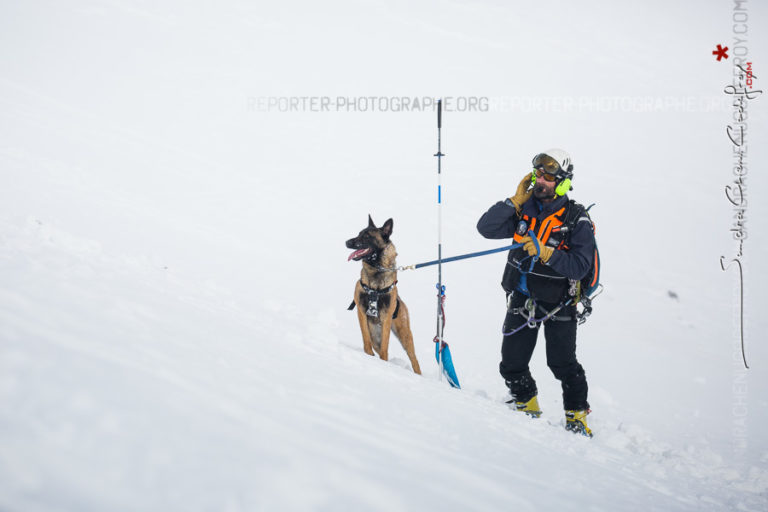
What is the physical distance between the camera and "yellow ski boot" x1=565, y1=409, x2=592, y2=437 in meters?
4.25

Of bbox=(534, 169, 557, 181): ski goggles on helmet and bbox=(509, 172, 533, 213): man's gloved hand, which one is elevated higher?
bbox=(534, 169, 557, 181): ski goggles on helmet

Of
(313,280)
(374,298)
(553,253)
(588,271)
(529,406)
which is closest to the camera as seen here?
(553,253)

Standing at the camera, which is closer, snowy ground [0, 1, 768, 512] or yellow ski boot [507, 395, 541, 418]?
snowy ground [0, 1, 768, 512]

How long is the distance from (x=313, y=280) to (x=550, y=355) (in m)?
6.26

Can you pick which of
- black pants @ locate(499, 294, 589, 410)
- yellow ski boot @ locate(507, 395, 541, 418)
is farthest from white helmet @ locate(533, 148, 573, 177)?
yellow ski boot @ locate(507, 395, 541, 418)

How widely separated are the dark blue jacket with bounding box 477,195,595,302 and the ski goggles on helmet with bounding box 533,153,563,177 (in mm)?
223

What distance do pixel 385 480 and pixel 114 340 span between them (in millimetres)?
1287

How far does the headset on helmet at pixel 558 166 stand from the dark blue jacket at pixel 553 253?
12cm

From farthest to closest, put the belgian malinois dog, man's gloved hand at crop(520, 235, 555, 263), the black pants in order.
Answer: the belgian malinois dog
the black pants
man's gloved hand at crop(520, 235, 555, 263)

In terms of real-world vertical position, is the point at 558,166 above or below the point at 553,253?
above

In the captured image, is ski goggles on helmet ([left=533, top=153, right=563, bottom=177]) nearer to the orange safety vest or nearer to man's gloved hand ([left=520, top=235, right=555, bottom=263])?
the orange safety vest

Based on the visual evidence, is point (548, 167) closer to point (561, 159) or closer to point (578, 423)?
point (561, 159)

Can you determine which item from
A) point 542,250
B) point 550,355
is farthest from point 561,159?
point 550,355

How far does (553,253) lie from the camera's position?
3.78m
